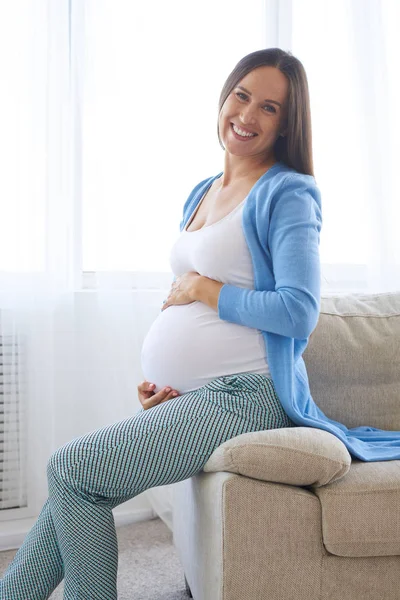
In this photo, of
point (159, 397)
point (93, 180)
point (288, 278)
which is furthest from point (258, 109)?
point (93, 180)

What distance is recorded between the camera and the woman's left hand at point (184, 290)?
151 cm

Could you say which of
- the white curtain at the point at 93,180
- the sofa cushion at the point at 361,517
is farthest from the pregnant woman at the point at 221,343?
the white curtain at the point at 93,180

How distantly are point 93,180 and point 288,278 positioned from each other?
1016 millimetres

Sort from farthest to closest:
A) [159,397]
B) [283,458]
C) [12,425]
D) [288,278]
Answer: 1. [12,425]
2. [159,397]
3. [288,278]
4. [283,458]

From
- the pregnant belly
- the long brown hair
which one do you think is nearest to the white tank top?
the pregnant belly

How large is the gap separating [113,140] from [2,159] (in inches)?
13.8

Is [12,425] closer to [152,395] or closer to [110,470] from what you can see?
[152,395]

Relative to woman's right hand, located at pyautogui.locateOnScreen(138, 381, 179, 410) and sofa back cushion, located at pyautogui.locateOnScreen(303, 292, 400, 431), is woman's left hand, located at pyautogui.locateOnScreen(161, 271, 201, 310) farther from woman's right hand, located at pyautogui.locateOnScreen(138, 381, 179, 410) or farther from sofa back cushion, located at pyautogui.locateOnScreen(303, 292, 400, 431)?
sofa back cushion, located at pyautogui.locateOnScreen(303, 292, 400, 431)

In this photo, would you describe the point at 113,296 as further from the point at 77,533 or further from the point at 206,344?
the point at 77,533

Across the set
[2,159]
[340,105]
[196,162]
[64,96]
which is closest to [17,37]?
[64,96]

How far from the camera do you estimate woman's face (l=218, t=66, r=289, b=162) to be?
5.04 feet

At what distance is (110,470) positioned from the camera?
128 cm

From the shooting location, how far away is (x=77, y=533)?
1.25 m

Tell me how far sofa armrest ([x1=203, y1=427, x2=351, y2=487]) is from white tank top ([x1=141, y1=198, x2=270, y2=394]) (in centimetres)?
18
